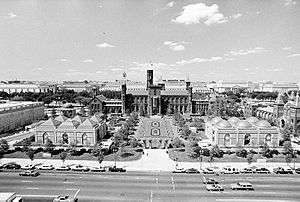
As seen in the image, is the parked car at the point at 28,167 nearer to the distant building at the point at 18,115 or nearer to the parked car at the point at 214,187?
the parked car at the point at 214,187

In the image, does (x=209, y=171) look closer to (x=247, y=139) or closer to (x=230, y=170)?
(x=230, y=170)

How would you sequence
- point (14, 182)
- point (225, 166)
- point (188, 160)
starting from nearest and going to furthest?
1. point (14, 182)
2. point (225, 166)
3. point (188, 160)

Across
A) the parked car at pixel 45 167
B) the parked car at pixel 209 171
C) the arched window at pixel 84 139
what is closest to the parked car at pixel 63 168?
the parked car at pixel 45 167

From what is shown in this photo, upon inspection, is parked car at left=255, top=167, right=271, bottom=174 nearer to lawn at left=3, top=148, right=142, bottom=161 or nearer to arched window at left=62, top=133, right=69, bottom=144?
lawn at left=3, top=148, right=142, bottom=161

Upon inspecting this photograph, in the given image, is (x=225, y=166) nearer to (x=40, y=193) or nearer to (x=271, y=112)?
(x=40, y=193)

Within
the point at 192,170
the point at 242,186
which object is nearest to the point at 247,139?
the point at 192,170

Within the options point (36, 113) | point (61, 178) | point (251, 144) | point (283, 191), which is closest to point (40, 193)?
point (61, 178)

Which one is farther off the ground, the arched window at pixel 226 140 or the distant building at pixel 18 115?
the distant building at pixel 18 115
